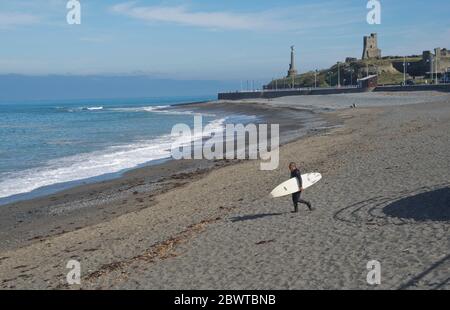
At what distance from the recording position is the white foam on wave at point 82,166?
21609 mm

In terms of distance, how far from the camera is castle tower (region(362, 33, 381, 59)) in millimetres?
137125

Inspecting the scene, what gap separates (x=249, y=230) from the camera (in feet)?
37.4

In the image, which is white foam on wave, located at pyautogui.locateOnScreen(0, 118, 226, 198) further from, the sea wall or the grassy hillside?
the grassy hillside

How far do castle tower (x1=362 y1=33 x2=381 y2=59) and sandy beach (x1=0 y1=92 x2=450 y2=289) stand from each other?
122 m

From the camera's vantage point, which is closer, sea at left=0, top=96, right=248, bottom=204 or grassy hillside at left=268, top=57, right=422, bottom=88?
sea at left=0, top=96, right=248, bottom=204

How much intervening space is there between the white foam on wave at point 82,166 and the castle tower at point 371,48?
110 m

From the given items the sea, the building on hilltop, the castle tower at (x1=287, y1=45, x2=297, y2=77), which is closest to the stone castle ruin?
the castle tower at (x1=287, y1=45, x2=297, y2=77)

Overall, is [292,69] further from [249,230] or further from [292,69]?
[249,230]

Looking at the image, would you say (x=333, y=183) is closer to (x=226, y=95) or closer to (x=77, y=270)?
(x=77, y=270)

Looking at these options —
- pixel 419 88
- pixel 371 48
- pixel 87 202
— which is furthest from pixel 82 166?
pixel 371 48

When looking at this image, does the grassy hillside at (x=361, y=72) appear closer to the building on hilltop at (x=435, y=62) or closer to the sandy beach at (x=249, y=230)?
the building on hilltop at (x=435, y=62)

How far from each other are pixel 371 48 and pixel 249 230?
135m
